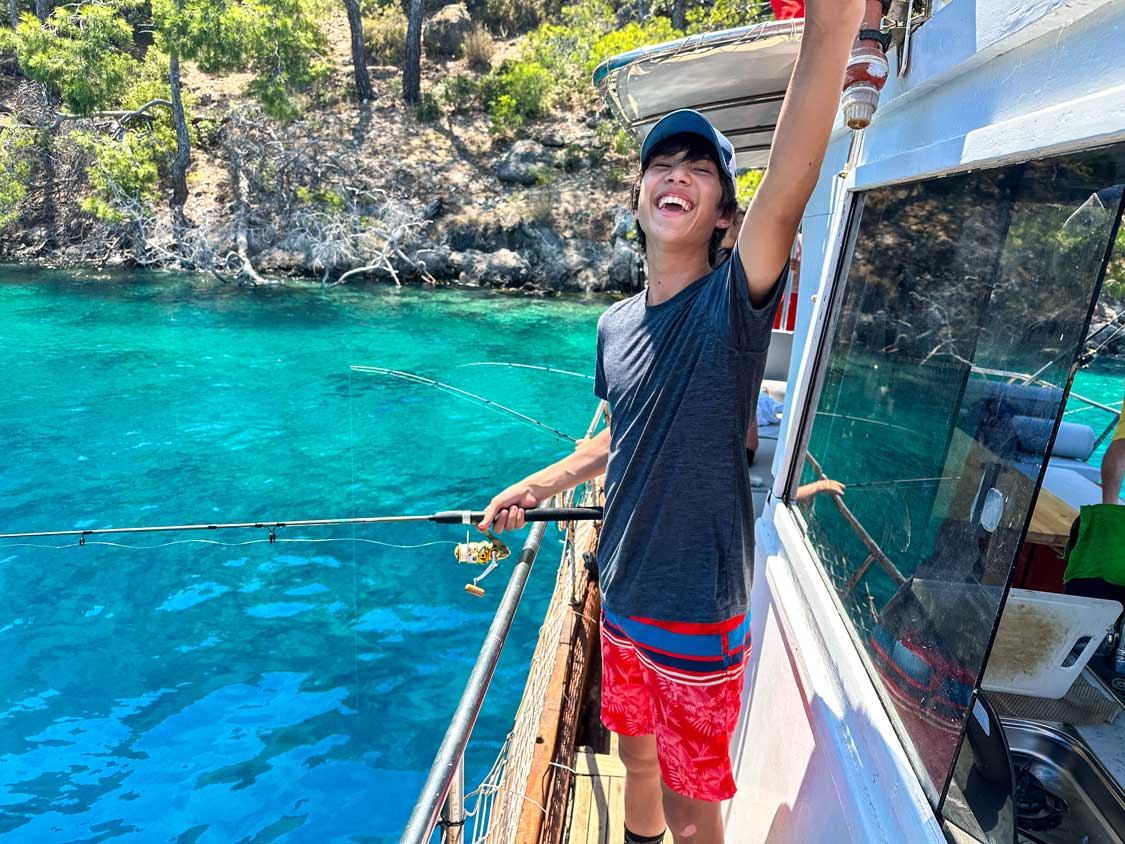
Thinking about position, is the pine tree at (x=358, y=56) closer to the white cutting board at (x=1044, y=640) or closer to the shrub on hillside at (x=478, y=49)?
the shrub on hillside at (x=478, y=49)

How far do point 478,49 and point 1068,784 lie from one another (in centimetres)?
3512

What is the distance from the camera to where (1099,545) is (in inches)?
100

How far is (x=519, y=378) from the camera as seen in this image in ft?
46.4

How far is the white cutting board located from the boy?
0.97 meters

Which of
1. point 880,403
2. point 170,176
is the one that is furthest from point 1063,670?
point 170,176

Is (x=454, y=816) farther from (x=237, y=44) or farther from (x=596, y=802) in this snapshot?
(x=237, y=44)

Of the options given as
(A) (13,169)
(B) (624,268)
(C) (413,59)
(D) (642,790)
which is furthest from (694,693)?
(C) (413,59)

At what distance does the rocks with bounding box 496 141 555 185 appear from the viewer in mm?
25628

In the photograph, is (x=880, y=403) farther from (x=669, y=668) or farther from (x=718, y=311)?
(x=669, y=668)

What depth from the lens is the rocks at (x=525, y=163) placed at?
25.6 metres

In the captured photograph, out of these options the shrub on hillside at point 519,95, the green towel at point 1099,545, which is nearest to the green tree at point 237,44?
the shrub on hillside at point 519,95

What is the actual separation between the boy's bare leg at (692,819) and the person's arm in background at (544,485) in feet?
2.61

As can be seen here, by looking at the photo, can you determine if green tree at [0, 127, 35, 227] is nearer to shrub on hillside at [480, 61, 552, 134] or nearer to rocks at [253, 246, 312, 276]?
rocks at [253, 246, 312, 276]

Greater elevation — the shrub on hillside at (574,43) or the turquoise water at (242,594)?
the shrub on hillside at (574,43)
